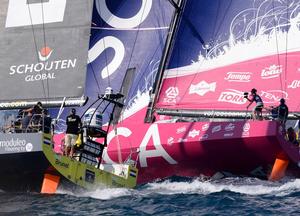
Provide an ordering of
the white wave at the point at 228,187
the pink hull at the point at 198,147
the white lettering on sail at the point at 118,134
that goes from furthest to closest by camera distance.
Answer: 1. the white lettering on sail at the point at 118,134
2. the pink hull at the point at 198,147
3. the white wave at the point at 228,187

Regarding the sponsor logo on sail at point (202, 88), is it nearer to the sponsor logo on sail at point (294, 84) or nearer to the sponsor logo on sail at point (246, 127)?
the sponsor logo on sail at point (294, 84)

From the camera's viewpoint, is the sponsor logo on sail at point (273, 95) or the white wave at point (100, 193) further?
the sponsor logo on sail at point (273, 95)

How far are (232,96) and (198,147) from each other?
194cm

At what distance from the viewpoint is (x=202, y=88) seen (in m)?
18.0

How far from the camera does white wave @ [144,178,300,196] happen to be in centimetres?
1459

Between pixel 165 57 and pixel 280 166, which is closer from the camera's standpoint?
pixel 280 166

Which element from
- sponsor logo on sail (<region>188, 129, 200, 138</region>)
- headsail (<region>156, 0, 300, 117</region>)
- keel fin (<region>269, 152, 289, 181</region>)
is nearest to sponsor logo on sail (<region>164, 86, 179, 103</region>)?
headsail (<region>156, 0, 300, 117</region>)

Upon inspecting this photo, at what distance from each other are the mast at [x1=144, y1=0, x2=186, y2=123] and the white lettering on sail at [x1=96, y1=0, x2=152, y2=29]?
1.43 metres

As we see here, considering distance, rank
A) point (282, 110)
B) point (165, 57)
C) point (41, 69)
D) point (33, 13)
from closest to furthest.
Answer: point (282, 110), point (165, 57), point (41, 69), point (33, 13)

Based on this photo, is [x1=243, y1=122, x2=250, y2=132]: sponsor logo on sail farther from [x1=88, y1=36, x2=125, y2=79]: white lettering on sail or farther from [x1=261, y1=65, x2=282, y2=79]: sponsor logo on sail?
[x1=88, y1=36, x2=125, y2=79]: white lettering on sail

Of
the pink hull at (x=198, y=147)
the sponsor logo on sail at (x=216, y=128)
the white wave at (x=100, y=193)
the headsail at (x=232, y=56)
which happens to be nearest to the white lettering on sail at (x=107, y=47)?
the headsail at (x=232, y=56)

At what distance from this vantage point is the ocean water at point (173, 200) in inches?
492

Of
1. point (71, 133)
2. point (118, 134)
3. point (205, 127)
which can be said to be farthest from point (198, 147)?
point (71, 133)

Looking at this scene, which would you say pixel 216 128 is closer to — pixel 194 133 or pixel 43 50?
pixel 194 133
